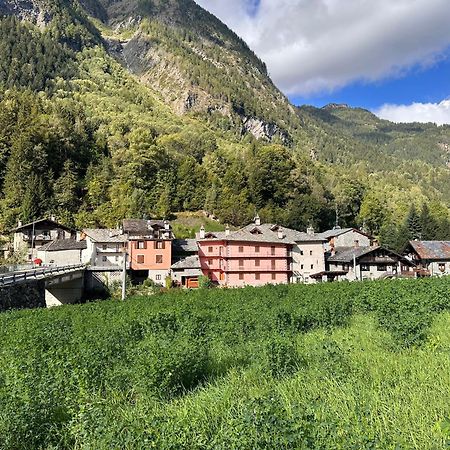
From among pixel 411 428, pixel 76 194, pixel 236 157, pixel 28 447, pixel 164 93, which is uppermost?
pixel 164 93

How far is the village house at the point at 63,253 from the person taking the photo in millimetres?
54781

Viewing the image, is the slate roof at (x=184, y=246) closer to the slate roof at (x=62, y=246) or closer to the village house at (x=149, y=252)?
the village house at (x=149, y=252)

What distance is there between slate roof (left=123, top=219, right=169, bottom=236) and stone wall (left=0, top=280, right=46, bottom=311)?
17264mm

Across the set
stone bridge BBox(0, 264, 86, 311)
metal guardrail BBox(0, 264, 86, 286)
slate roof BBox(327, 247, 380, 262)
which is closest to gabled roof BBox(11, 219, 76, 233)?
stone bridge BBox(0, 264, 86, 311)

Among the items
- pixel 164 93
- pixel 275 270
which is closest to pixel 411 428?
pixel 275 270

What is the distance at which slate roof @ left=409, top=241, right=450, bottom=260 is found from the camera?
218 ft

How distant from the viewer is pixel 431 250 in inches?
2650

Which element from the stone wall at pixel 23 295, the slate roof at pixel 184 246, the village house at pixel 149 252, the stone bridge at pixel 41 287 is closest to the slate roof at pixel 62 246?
the village house at pixel 149 252

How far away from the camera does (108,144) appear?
8488cm

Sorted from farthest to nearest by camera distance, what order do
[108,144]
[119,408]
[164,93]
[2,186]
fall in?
[164,93] → [108,144] → [2,186] → [119,408]

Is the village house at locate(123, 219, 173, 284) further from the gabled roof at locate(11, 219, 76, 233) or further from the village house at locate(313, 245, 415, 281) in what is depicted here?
the village house at locate(313, 245, 415, 281)

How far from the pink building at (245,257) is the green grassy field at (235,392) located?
39.5 meters

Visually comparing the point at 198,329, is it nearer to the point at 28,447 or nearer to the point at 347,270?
the point at 28,447

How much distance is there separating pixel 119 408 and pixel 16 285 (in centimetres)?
2751
